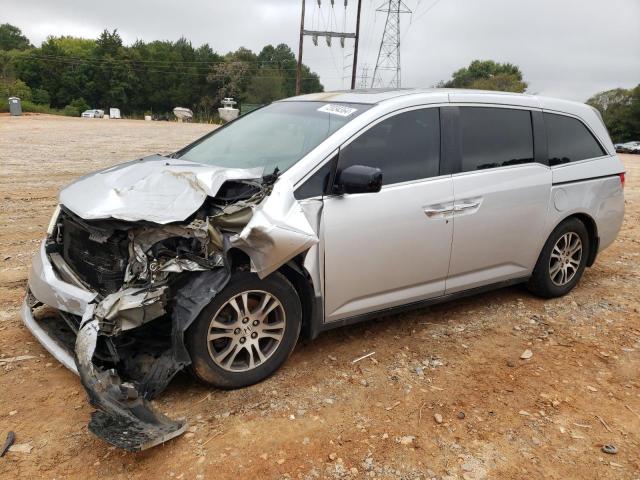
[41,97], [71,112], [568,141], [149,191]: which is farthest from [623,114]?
[41,97]

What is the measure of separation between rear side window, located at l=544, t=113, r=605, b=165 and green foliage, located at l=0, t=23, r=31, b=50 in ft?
349

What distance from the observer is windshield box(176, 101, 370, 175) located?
11.4 feet

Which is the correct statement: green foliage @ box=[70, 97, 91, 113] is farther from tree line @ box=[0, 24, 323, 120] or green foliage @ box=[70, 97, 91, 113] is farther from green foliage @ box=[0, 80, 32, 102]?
green foliage @ box=[0, 80, 32, 102]

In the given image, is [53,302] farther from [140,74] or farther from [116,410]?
[140,74]

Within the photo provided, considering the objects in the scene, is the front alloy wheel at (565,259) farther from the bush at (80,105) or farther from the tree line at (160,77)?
the bush at (80,105)

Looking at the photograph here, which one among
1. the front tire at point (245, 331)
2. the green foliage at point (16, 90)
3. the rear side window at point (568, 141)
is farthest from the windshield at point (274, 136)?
the green foliage at point (16, 90)

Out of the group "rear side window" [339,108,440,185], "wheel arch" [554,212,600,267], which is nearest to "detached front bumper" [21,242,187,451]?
"rear side window" [339,108,440,185]

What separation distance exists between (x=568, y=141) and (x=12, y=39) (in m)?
113

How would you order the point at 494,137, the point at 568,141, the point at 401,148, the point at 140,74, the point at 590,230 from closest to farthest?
1. the point at 401,148
2. the point at 494,137
3. the point at 568,141
4. the point at 590,230
5. the point at 140,74

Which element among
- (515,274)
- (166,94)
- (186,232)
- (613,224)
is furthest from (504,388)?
(166,94)

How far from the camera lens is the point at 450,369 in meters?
3.53

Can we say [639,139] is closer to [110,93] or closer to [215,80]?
[215,80]

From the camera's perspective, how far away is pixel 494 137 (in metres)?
4.09

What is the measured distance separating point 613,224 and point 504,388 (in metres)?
2.57
